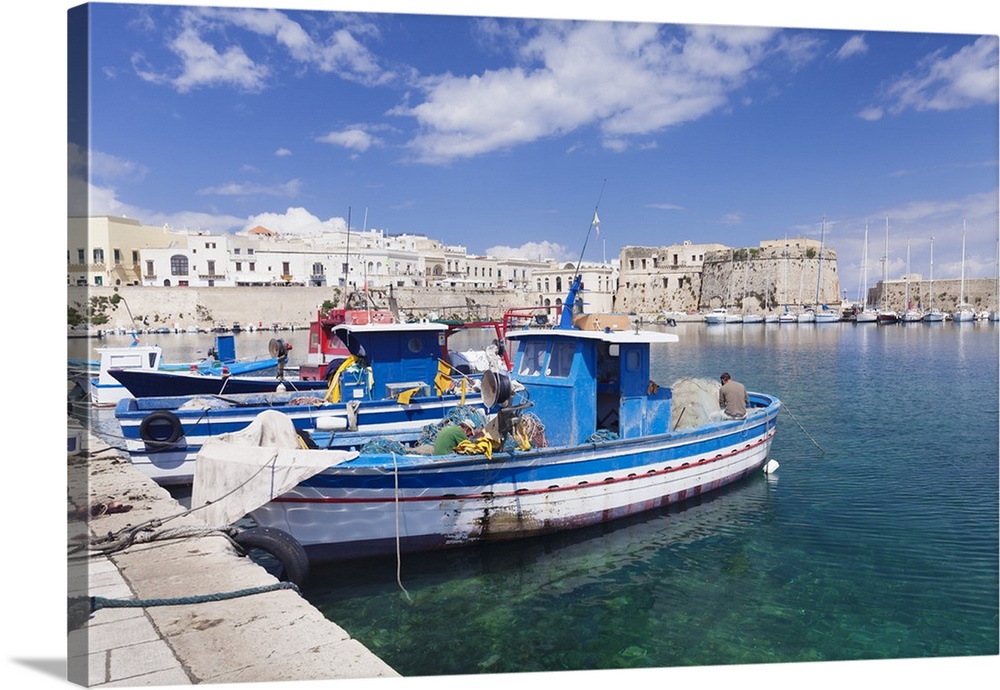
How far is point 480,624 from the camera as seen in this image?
19.8 feet

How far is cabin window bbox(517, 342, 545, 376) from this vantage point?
867 centimetres

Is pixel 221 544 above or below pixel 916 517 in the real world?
above

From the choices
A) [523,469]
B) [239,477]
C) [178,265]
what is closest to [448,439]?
[523,469]

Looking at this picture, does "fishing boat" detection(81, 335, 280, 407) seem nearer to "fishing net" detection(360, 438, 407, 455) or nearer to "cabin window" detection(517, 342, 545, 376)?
"fishing net" detection(360, 438, 407, 455)

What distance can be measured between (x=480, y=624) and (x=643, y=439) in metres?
3.13

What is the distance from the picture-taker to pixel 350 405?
9016mm

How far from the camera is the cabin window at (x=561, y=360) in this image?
27.7 feet

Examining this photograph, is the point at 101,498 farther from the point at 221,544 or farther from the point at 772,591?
the point at 772,591

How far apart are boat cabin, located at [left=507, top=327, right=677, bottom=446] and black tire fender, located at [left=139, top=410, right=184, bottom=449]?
497 cm

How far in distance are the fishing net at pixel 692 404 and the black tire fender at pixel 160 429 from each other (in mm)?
7050

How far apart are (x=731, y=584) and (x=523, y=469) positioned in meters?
2.39

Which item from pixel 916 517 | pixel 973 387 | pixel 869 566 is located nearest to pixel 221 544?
pixel 869 566

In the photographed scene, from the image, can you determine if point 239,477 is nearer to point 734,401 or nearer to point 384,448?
point 384,448

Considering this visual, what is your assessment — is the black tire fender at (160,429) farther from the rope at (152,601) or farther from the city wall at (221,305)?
the city wall at (221,305)
